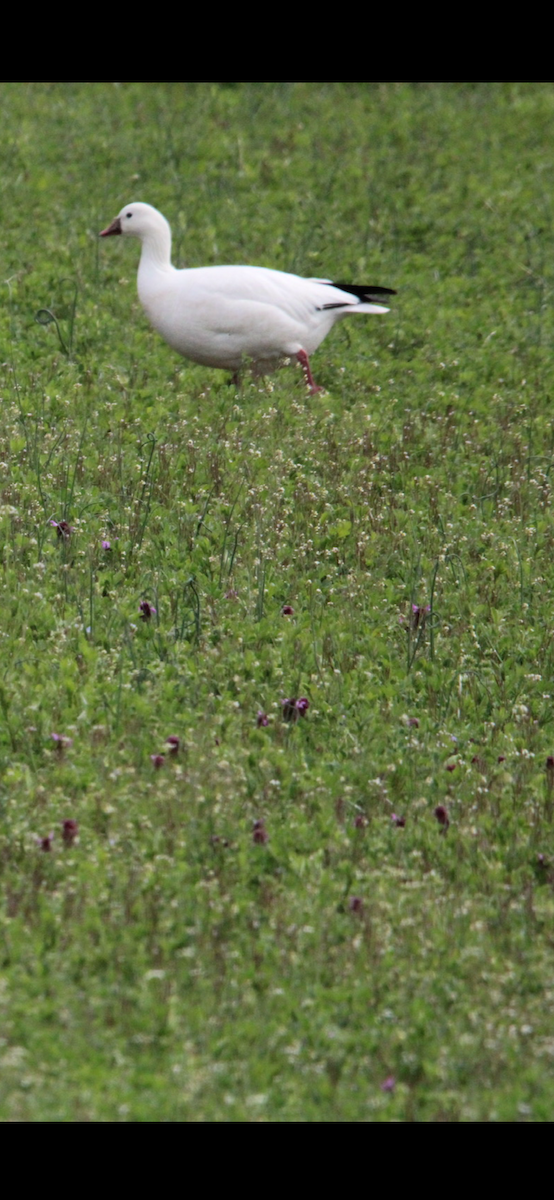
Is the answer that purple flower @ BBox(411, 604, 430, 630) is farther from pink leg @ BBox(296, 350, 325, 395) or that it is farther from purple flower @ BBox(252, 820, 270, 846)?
pink leg @ BBox(296, 350, 325, 395)

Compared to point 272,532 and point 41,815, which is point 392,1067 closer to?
point 41,815

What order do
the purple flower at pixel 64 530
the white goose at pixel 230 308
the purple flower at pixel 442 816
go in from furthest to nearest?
the white goose at pixel 230 308, the purple flower at pixel 64 530, the purple flower at pixel 442 816

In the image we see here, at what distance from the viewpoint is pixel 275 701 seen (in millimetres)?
5922

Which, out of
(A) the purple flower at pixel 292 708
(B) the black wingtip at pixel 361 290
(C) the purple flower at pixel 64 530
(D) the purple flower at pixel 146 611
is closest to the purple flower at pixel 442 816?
(A) the purple flower at pixel 292 708

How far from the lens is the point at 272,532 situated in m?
7.29

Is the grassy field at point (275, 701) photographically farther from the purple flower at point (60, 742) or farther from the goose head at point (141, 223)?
the goose head at point (141, 223)

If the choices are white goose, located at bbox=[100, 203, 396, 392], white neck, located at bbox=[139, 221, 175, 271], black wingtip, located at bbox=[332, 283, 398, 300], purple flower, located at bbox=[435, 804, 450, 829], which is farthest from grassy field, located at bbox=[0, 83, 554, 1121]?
white neck, located at bbox=[139, 221, 175, 271]

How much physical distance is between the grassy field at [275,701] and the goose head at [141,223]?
64cm

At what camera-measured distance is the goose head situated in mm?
9422

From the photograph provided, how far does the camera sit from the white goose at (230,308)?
349 inches

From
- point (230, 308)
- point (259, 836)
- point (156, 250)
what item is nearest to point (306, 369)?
point (230, 308)

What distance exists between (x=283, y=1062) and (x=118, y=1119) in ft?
1.77

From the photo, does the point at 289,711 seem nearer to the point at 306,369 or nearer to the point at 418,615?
the point at 418,615

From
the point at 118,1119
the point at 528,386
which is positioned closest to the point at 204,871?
the point at 118,1119
